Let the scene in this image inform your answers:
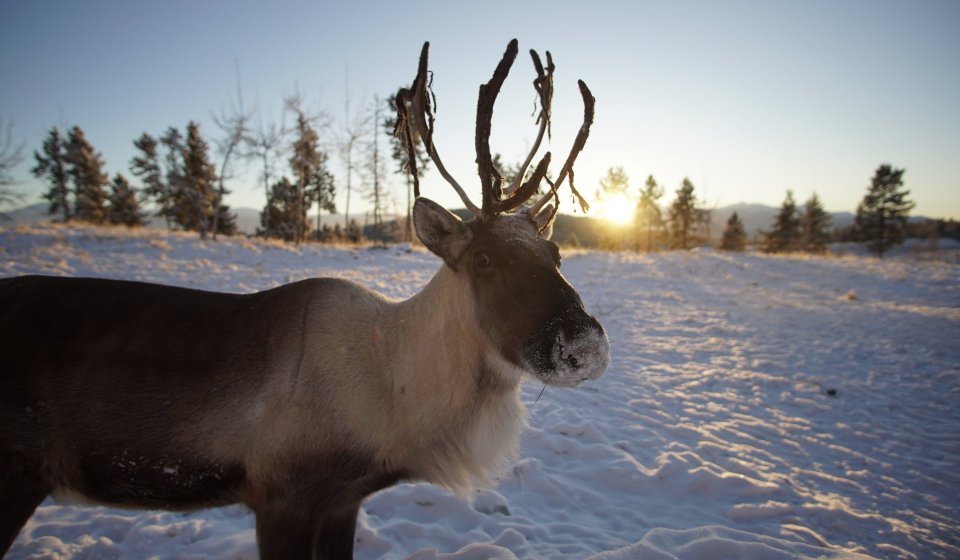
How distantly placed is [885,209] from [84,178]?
70198 millimetres

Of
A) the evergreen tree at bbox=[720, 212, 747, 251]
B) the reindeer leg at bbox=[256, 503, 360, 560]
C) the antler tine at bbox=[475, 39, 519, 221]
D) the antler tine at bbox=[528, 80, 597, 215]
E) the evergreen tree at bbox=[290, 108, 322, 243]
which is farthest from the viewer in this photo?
the evergreen tree at bbox=[720, 212, 747, 251]

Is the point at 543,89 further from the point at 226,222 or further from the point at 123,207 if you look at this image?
the point at 123,207

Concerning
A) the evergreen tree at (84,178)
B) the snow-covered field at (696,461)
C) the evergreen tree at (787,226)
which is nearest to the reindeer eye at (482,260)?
the snow-covered field at (696,461)

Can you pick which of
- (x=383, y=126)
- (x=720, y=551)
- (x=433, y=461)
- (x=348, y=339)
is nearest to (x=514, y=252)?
(x=348, y=339)

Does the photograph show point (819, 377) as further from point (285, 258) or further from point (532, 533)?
point (285, 258)

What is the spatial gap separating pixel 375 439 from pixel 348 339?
547mm

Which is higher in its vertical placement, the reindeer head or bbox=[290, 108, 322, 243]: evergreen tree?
bbox=[290, 108, 322, 243]: evergreen tree

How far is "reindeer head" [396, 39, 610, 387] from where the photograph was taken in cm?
189

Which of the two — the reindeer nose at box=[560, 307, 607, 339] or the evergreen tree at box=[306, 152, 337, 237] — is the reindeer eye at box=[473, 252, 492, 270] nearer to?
the reindeer nose at box=[560, 307, 607, 339]

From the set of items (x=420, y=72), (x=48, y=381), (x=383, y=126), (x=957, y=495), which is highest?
(x=383, y=126)

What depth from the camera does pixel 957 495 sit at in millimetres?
4059

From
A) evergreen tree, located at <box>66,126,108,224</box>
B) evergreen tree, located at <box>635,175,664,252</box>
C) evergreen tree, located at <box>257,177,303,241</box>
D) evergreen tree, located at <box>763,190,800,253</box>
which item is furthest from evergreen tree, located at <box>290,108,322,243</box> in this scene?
evergreen tree, located at <box>763,190,800,253</box>

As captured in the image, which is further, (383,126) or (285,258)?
(383,126)

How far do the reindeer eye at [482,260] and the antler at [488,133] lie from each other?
0.30 meters
